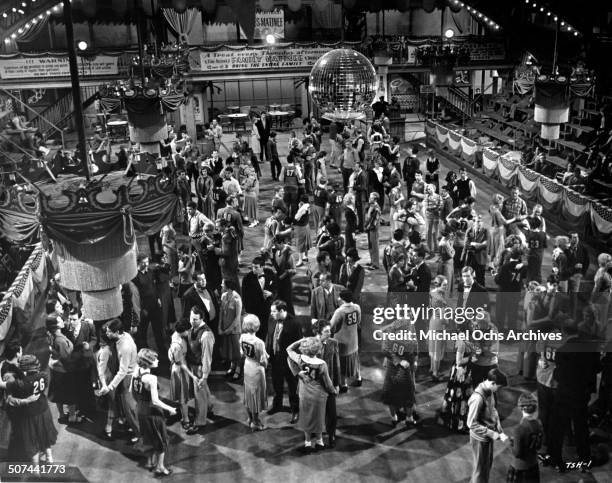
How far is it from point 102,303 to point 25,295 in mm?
5214

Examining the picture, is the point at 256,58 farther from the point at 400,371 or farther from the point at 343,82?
the point at 343,82

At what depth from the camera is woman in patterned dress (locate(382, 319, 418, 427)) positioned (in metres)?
7.66

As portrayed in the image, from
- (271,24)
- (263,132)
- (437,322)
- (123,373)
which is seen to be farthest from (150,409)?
(271,24)

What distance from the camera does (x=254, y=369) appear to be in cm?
782

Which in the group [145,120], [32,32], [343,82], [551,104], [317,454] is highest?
[32,32]

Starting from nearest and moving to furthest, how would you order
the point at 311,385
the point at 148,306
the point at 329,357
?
1. the point at 311,385
2. the point at 329,357
3. the point at 148,306

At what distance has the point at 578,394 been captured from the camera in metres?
7.02

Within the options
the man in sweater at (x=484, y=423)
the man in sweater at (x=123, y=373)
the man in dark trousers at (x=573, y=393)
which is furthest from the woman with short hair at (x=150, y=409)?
the man in dark trousers at (x=573, y=393)

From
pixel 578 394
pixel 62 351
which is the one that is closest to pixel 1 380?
pixel 62 351

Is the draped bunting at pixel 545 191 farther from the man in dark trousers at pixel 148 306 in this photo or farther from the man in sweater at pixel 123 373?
the man in sweater at pixel 123 373

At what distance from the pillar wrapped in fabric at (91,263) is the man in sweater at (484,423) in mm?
3314

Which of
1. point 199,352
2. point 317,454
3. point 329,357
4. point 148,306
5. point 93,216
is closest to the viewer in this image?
point 93,216

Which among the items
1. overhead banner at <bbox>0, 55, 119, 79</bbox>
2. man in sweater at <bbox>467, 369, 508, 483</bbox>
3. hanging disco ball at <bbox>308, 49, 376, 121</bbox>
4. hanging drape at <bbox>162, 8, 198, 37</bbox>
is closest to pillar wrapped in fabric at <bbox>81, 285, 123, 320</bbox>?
hanging disco ball at <bbox>308, 49, 376, 121</bbox>

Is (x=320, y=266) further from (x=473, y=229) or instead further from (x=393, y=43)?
(x=393, y=43)
